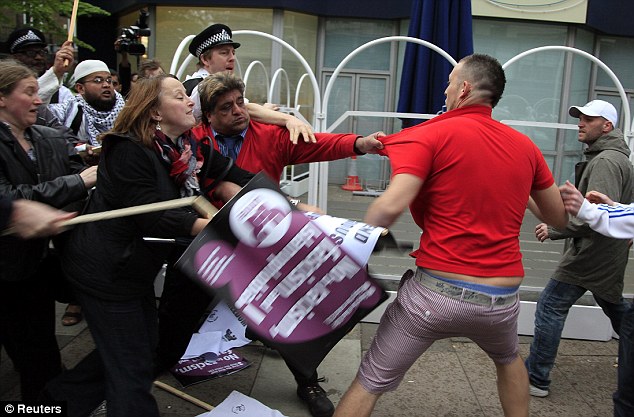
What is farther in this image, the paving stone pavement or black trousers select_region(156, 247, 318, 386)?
the paving stone pavement

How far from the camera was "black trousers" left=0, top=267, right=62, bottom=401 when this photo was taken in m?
3.14

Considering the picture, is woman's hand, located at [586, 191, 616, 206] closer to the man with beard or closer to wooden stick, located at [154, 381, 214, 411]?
wooden stick, located at [154, 381, 214, 411]

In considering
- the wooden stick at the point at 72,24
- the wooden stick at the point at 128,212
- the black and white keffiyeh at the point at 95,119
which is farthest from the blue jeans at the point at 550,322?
the wooden stick at the point at 72,24

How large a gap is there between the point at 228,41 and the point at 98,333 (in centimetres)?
236

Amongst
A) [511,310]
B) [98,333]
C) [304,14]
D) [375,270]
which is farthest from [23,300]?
[304,14]

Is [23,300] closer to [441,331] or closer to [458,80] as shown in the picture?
[441,331]

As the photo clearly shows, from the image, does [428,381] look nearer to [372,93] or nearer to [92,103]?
[92,103]

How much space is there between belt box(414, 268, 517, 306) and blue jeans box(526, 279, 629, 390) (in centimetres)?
136

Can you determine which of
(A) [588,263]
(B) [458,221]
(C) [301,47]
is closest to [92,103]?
(B) [458,221]

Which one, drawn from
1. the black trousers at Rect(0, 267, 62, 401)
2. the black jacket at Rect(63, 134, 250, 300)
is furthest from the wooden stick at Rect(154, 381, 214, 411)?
the black jacket at Rect(63, 134, 250, 300)

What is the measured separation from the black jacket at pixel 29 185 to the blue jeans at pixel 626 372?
2.69 m

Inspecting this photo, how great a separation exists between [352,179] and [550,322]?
6.15 feet

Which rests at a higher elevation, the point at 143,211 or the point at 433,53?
the point at 433,53

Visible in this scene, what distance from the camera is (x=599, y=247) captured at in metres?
3.85
